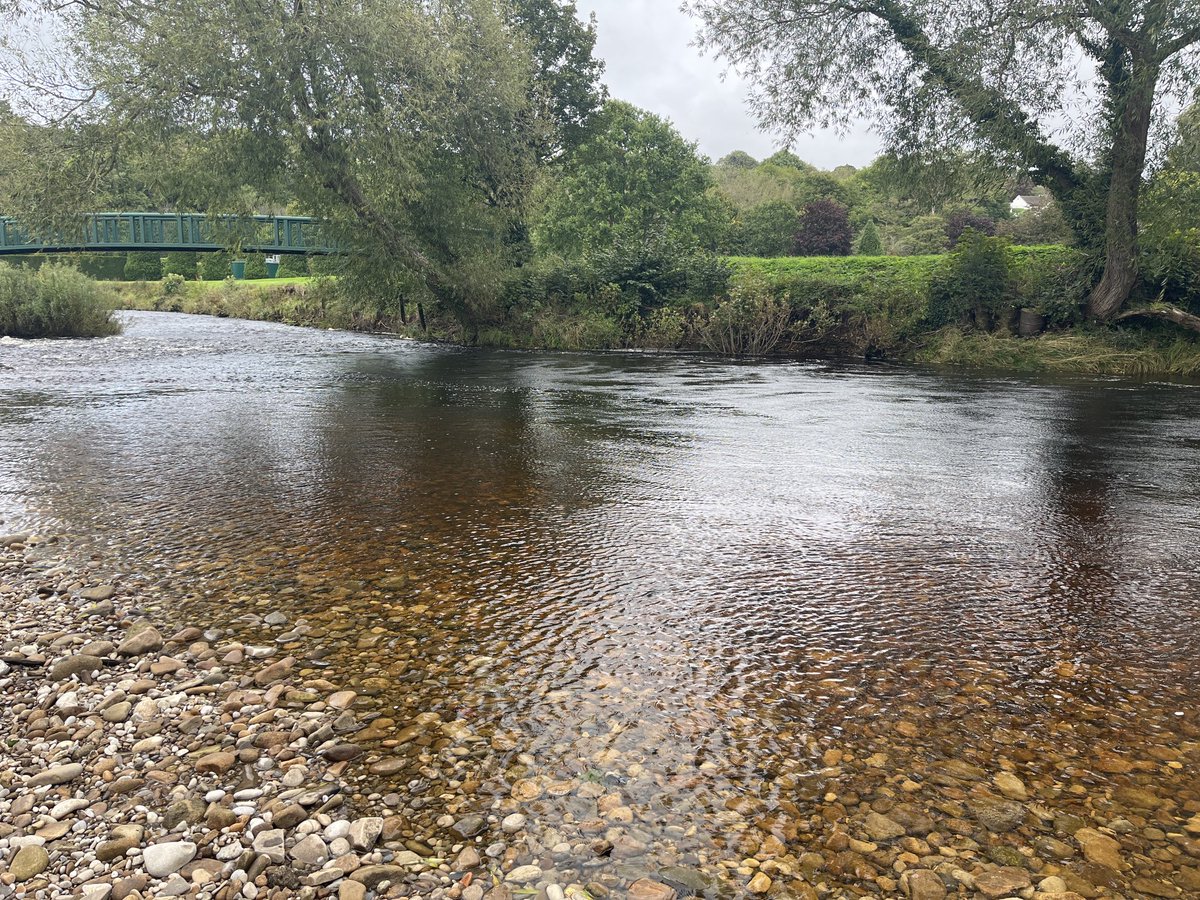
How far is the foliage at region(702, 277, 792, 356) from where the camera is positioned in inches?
907

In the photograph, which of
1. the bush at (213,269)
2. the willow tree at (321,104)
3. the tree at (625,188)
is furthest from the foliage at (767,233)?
the bush at (213,269)

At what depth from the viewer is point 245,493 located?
7844mm

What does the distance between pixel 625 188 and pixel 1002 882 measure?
1660 inches

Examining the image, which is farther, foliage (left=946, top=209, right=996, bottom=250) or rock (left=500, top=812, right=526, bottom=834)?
foliage (left=946, top=209, right=996, bottom=250)

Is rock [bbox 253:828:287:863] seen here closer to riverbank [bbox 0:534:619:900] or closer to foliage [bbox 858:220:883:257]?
riverbank [bbox 0:534:619:900]

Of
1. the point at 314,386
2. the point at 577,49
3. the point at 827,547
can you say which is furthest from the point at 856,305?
the point at 577,49

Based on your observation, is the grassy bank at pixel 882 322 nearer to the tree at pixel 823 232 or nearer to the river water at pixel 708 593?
the river water at pixel 708 593

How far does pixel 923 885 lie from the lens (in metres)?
2.71

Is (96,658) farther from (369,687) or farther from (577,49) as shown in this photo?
(577,49)

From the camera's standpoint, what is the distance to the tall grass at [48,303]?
2636 centimetres

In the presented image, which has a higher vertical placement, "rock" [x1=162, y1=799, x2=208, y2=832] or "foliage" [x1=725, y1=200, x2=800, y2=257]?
"foliage" [x1=725, y1=200, x2=800, y2=257]

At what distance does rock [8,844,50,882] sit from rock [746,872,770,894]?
2.30 metres

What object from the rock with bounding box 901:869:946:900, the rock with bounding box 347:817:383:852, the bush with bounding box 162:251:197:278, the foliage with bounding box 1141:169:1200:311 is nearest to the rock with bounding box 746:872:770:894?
the rock with bounding box 901:869:946:900

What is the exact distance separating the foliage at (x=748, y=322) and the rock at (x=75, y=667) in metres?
20.6
